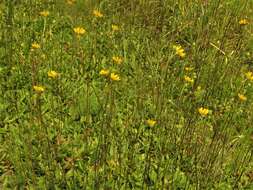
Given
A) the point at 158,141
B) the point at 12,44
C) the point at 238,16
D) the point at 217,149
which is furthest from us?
the point at 238,16

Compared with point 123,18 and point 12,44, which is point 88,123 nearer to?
point 12,44

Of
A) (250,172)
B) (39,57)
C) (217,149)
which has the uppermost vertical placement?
(39,57)

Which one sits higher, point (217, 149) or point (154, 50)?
point (154, 50)

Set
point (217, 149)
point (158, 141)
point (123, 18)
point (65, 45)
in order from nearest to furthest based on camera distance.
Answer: point (217, 149)
point (158, 141)
point (65, 45)
point (123, 18)

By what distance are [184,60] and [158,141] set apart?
112 cm

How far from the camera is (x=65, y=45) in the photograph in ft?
12.7

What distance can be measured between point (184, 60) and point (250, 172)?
1.26 meters

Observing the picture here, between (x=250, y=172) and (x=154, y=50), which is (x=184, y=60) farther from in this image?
(x=250, y=172)

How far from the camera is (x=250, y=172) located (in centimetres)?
312

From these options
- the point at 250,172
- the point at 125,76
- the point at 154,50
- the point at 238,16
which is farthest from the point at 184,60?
the point at 250,172

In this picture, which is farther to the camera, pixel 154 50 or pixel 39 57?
pixel 154 50

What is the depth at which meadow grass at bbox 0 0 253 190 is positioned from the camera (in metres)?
2.82

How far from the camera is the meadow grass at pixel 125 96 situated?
282 cm

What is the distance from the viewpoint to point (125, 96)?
11.3 ft
